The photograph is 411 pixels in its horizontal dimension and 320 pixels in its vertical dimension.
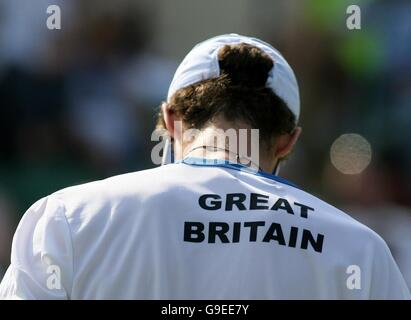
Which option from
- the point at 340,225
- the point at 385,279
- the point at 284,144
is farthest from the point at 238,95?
the point at 385,279

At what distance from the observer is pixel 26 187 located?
17.8 feet

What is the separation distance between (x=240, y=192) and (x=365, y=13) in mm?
3940

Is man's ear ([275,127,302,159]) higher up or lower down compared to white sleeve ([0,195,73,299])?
higher up

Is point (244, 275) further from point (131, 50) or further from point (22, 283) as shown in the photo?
point (131, 50)

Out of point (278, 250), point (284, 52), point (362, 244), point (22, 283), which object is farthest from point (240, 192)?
point (284, 52)

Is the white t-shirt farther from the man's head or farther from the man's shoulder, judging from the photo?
the man's head

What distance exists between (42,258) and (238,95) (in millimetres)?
612

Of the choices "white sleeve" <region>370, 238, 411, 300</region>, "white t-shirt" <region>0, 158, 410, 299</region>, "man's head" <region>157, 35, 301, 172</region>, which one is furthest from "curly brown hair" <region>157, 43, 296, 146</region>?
"white sleeve" <region>370, 238, 411, 300</region>

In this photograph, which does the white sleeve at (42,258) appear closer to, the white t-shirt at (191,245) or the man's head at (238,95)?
the white t-shirt at (191,245)

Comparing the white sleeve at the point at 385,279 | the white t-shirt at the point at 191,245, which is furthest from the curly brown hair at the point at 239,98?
the white sleeve at the point at 385,279

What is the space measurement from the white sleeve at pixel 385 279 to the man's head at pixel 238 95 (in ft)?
1.16

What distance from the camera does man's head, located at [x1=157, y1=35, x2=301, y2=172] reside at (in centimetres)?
224

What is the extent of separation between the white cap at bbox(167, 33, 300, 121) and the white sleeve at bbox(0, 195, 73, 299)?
1.61 feet

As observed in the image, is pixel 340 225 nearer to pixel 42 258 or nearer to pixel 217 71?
pixel 217 71
